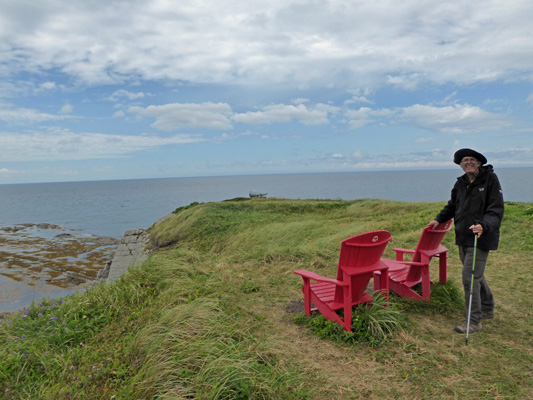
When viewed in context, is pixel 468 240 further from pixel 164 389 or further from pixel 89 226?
pixel 89 226

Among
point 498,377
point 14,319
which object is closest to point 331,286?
point 498,377

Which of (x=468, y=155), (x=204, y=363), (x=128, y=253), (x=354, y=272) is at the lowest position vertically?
(x=128, y=253)

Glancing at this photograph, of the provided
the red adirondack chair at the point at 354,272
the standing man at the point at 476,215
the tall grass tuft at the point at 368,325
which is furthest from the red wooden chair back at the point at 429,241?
the tall grass tuft at the point at 368,325

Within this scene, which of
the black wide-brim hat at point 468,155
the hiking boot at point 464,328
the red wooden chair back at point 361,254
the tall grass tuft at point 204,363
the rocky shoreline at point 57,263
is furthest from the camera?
the rocky shoreline at point 57,263

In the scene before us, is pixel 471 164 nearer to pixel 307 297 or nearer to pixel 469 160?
pixel 469 160

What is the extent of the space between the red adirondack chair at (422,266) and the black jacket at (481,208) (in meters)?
0.49

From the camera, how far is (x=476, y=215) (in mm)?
3998

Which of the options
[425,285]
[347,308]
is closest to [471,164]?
[425,285]

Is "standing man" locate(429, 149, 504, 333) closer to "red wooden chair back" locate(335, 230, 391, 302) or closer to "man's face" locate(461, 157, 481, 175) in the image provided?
"man's face" locate(461, 157, 481, 175)

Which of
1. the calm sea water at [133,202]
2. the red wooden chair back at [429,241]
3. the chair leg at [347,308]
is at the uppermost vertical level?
the red wooden chair back at [429,241]

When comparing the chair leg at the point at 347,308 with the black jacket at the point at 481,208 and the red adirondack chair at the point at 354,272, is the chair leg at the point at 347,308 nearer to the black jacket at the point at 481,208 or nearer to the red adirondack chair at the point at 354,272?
the red adirondack chair at the point at 354,272

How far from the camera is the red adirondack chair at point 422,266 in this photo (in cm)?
471

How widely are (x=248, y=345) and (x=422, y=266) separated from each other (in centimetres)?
260

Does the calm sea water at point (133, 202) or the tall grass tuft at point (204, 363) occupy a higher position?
the tall grass tuft at point (204, 363)
